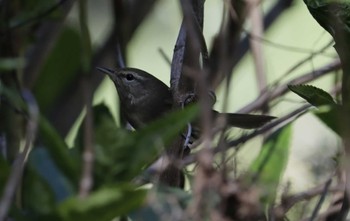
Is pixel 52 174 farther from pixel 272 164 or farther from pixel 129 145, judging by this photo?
pixel 272 164

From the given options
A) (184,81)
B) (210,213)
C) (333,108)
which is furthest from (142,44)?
(210,213)

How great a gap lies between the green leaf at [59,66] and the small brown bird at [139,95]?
13.5 inches

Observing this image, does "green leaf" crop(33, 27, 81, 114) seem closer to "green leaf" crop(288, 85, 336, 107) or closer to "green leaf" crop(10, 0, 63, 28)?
"green leaf" crop(10, 0, 63, 28)

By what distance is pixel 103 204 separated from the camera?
120 cm

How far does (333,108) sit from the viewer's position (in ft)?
4.86

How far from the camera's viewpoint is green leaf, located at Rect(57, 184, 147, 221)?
3.89ft

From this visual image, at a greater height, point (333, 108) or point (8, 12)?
point (8, 12)

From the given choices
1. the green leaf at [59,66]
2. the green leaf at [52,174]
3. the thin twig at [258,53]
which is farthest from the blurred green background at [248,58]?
the green leaf at [52,174]

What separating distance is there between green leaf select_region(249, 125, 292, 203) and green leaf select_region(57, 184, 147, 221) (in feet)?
1.03

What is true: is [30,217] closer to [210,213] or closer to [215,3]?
[210,213]

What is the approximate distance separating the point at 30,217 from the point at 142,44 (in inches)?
123

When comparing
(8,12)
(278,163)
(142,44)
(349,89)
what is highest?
(8,12)

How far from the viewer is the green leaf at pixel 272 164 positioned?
5.02ft

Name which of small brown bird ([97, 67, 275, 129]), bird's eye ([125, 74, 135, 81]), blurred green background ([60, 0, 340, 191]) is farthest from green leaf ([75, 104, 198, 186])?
blurred green background ([60, 0, 340, 191])
